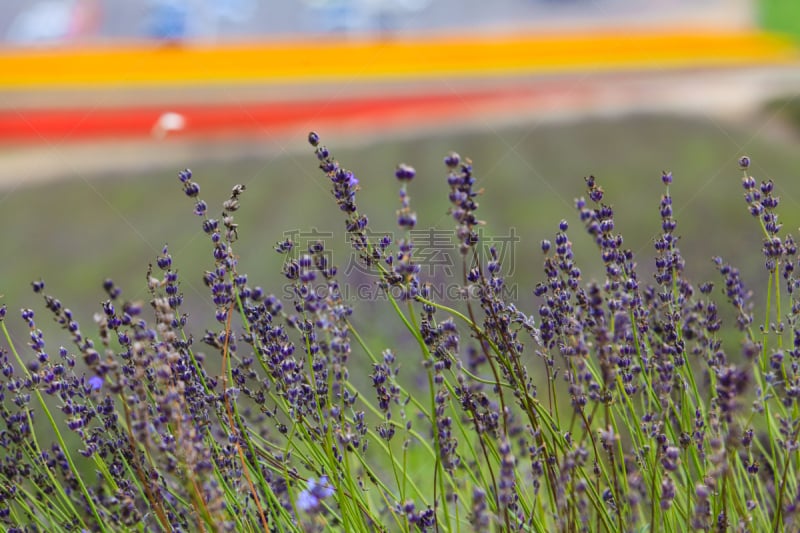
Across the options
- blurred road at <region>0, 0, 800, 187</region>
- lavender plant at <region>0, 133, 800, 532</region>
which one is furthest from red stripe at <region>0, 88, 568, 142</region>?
lavender plant at <region>0, 133, 800, 532</region>

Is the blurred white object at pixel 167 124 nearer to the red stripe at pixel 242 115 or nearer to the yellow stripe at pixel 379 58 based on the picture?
the red stripe at pixel 242 115

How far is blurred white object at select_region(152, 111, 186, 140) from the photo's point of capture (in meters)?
8.66

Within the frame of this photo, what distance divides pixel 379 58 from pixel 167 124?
7.73 ft

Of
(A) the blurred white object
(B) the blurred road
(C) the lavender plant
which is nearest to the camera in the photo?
(C) the lavender plant

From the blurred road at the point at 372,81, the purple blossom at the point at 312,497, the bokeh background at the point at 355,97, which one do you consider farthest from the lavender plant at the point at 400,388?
the blurred road at the point at 372,81

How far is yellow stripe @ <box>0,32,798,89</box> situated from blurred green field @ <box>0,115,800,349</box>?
100 centimetres

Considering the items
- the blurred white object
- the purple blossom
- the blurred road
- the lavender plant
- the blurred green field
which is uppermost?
the blurred road

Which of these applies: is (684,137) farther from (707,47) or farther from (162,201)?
(162,201)

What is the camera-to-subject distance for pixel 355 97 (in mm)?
9070

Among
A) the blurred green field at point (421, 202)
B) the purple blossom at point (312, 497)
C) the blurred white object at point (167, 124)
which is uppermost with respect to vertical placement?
the blurred white object at point (167, 124)

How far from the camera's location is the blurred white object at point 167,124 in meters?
8.66

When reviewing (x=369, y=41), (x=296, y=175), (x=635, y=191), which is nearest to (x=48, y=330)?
(x=296, y=175)

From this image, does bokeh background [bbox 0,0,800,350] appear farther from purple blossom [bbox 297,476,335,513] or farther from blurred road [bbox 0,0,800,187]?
purple blossom [bbox 297,476,335,513]

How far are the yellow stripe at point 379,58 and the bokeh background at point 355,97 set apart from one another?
0.02m
